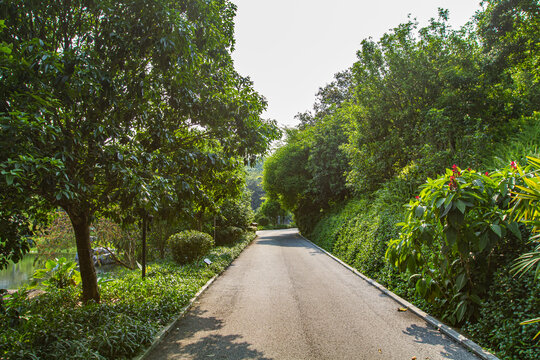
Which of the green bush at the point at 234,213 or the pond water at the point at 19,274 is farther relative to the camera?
the green bush at the point at 234,213

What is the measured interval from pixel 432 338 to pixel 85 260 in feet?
21.2

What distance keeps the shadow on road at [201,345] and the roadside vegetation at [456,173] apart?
3.30 meters

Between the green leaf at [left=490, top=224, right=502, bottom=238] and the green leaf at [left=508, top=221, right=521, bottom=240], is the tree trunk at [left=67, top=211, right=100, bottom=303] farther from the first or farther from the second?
the green leaf at [left=508, top=221, right=521, bottom=240]

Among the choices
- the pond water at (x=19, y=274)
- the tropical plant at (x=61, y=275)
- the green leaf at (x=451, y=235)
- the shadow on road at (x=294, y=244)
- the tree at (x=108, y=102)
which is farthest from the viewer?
the shadow on road at (x=294, y=244)

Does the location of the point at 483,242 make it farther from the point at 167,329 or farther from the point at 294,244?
the point at 294,244

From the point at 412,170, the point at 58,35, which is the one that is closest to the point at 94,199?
the point at 58,35

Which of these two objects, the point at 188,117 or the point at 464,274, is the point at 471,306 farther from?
the point at 188,117

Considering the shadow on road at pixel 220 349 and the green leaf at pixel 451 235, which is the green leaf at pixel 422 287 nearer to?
the green leaf at pixel 451 235

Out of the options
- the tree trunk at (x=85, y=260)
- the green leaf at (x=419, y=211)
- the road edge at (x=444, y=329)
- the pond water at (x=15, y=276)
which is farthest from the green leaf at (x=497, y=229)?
the pond water at (x=15, y=276)

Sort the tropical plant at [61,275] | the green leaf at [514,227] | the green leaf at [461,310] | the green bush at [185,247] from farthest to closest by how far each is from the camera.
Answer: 1. the green bush at [185,247]
2. the tropical plant at [61,275]
3. the green leaf at [461,310]
4. the green leaf at [514,227]

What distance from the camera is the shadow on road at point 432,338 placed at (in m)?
4.24

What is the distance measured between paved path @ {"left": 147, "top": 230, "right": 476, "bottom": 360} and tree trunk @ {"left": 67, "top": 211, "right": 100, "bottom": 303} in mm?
2013

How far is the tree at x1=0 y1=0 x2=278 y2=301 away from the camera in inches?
136

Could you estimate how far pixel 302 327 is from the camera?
5387mm
